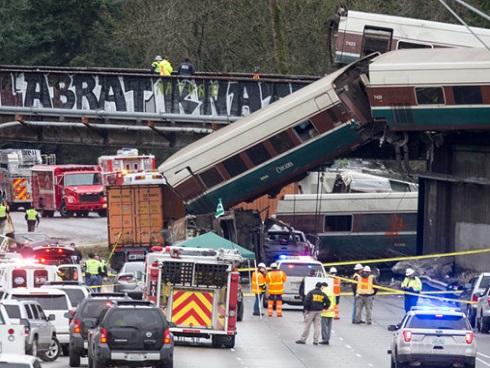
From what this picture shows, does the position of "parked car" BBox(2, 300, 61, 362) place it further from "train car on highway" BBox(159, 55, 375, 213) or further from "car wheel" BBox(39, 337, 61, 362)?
"train car on highway" BBox(159, 55, 375, 213)

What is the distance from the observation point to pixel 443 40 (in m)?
51.3

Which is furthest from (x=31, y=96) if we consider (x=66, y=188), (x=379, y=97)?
(x=66, y=188)

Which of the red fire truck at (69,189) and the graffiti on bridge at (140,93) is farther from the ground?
the graffiti on bridge at (140,93)

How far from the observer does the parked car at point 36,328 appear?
29.5 meters

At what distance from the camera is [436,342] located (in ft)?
95.5

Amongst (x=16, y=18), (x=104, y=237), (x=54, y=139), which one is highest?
(x=16, y=18)

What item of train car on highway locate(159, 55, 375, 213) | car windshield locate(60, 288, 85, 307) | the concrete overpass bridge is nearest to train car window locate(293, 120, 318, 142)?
train car on highway locate(159, 55, 375, 213)

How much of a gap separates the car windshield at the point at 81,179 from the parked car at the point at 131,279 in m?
28.5

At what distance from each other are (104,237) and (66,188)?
28.3 feet

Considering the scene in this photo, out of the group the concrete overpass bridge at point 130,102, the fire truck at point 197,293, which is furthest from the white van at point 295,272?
the fire truck at point 197,293

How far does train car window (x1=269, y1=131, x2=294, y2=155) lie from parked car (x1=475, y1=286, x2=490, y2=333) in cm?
1091

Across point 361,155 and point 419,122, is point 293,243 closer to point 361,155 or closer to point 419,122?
point 361,155

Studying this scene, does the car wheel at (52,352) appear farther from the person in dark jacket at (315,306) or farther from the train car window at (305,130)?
the train car window at (305,130)

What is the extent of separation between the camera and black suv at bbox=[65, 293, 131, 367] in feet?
101
